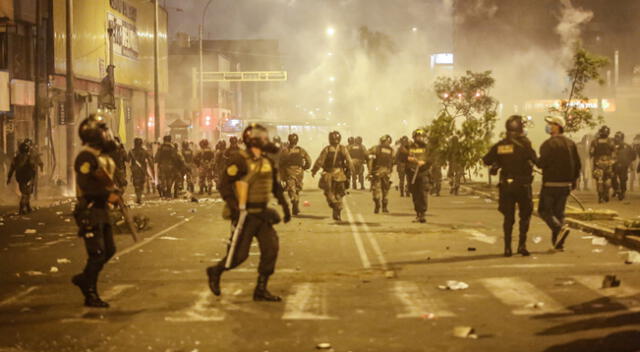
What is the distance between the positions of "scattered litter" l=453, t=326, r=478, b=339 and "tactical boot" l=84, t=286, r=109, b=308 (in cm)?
359

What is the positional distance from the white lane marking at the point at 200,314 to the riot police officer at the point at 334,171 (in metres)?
10.5

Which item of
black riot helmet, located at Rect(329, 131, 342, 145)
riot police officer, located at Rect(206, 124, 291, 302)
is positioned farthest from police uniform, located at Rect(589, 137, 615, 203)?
riot police officer, located at Rect(206, 124, 291, 302)

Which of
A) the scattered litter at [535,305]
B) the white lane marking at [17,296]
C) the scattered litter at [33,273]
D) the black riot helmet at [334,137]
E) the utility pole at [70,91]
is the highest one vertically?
the utility pole at [70,91]

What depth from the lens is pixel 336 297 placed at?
992 centimetres

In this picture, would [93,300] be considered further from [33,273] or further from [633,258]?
[633,258]

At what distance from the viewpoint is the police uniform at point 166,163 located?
94.6 ft

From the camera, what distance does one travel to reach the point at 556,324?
26.9 feet

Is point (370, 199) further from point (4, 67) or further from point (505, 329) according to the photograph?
point (505, 329)

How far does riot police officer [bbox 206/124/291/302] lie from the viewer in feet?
31.9

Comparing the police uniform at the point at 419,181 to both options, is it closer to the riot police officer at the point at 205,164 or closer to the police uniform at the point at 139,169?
the police uniform at the point at 139,169

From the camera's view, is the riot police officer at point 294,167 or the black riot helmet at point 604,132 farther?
the black riot helmet at point 604,132

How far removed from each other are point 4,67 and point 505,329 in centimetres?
2816

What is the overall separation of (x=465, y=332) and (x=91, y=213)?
396 cm

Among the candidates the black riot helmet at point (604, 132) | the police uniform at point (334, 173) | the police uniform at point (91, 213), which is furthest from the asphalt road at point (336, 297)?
the black riot helmet at point (604, 132)
